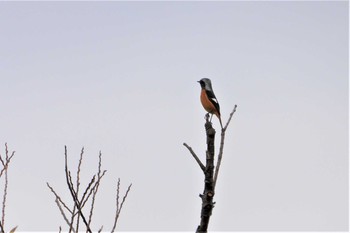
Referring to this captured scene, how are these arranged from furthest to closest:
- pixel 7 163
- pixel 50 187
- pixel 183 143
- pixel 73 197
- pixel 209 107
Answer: pixel 209 107
pixel 183 143
pixel 7 163
pixel 50 187
pixel 73 197

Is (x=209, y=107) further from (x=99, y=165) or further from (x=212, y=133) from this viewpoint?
(x=99, y=165)

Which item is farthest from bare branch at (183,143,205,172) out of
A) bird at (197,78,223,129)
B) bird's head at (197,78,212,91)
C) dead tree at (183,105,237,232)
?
bird's head at (197,78,212,91)

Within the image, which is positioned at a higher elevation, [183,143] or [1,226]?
[183,143]

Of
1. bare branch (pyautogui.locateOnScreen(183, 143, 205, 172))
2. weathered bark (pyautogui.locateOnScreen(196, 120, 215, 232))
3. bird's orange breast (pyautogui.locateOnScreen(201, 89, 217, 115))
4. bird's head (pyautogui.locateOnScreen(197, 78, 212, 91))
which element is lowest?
weathered bark (pyautogui.locateOnScreen(196, 120, 215, 232))

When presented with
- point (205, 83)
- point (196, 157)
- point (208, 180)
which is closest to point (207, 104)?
point (205, 83)

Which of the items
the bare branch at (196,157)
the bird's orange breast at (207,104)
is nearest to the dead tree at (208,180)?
the bare branch at (196,157)

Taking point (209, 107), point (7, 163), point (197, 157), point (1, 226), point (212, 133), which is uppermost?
point (209, 107)

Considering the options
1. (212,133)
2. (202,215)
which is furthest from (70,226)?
(212,133)

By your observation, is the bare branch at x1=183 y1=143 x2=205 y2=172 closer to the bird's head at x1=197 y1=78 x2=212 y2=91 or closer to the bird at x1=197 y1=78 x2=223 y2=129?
the bird at x1=197 y1=78 x2=223 y2=129

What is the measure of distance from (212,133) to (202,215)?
1053 mm

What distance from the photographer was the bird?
26.8 feet

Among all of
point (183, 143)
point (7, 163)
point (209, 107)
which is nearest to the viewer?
point (7, 163)

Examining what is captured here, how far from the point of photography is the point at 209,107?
8188 mm

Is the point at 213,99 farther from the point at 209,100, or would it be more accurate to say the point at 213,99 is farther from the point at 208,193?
the point at 208,193
